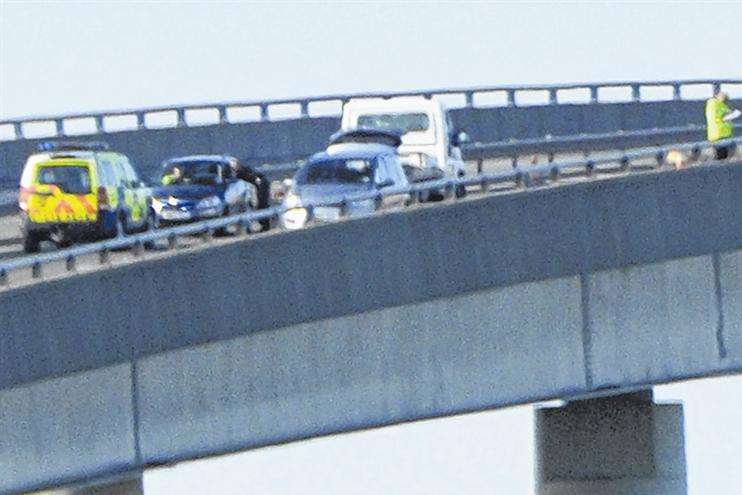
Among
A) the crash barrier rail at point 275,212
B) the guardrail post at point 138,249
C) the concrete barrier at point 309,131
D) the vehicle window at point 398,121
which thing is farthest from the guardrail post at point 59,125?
the guardrail post at point 138,249

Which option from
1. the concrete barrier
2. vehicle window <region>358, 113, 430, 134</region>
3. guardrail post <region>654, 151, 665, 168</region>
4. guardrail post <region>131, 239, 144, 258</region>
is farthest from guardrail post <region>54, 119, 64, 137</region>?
guardrail post <region>131, 239, 144, 258</region>

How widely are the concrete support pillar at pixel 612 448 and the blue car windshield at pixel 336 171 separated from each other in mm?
4124


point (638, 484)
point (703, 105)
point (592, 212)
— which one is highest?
point (703, 105)

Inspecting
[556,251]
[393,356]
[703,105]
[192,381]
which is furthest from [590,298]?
[703,105]

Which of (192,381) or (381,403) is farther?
(381,403)

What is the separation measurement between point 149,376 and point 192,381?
0.74 meters

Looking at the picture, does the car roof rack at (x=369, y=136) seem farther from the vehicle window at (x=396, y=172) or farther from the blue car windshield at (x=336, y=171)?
the blue car windshield at (x=336, y=171)

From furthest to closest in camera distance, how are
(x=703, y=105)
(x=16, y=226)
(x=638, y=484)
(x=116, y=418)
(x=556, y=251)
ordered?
1. (x=703, y=105)
2. (x=16, y=226)
3. (x=638, y=484)
4. (x=556, y=251)
5. (x=116, y=418)

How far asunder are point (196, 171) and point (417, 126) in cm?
730

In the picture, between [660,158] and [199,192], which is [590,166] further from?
[199,192]

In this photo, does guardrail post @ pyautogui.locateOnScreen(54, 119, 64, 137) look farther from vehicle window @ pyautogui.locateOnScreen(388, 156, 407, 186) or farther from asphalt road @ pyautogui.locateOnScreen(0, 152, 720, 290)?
vehicle window @ pyautogui.locateOnScreen(388, 156, 407, 186)

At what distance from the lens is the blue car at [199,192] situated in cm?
4816

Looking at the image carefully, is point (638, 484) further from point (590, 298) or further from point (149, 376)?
point (149, 376)

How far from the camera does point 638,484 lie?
1766 inches
